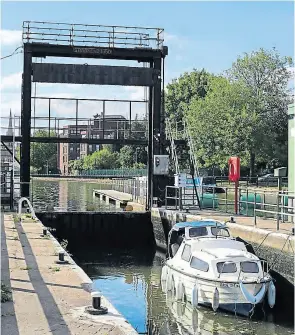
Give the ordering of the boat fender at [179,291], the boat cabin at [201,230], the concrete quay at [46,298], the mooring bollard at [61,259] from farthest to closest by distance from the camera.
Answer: the boat cabin at [201,230] < the boat fender at [179,291] < the mooring bollard at [61,259] < the concrete quay at [46,298]

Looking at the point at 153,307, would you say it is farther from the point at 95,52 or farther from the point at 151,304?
the point at 95,52

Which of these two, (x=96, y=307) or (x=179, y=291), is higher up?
(x=96, y=307)

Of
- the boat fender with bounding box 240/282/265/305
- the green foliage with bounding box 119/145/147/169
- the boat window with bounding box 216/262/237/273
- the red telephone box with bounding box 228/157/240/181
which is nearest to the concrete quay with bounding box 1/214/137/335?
the boat window with bounding box 216/262/237/273

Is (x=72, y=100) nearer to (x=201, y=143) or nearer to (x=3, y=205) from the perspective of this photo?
(x=3, y=205)

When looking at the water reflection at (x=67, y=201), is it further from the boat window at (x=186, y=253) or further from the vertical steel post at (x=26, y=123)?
the boat window at (x=186, y=253)

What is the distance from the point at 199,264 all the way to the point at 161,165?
12.2 m

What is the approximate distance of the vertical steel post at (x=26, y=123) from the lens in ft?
85.9

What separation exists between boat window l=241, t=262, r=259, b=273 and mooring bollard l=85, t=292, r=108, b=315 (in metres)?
6.41

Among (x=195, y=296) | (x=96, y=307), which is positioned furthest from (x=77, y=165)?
A: (x=96, y=307)

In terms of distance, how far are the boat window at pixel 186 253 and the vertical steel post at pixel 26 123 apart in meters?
12.1

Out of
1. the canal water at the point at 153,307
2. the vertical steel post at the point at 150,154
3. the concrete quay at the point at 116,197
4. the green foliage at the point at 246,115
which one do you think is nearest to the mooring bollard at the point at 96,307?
the canal water at the point at 153,307

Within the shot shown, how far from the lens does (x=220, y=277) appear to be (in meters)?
14.1

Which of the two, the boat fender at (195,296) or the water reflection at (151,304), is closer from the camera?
the water reflection at (151,304)

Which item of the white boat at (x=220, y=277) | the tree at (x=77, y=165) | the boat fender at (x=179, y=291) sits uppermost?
the tree at (x=77, y=165)
